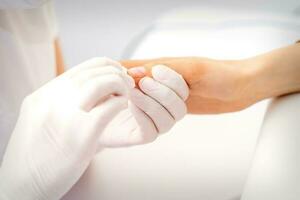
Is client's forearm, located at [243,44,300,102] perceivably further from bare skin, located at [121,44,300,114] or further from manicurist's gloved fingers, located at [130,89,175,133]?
manicurist's gloved fingers, located at [130,89,175,133]

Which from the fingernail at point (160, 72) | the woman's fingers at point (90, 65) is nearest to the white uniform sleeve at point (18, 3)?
the woman's fingers at point (90, 65)

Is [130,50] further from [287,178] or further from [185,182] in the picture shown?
[287,178]

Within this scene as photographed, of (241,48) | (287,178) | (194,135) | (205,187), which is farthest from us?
(241,48)

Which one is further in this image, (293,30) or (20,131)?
(293,30)

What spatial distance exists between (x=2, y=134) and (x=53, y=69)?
22 cm

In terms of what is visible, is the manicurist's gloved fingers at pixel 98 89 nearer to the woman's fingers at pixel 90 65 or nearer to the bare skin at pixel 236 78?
the woman's fingers at pixel 90 65

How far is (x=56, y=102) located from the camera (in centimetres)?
68

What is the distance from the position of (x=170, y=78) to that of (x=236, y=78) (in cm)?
18

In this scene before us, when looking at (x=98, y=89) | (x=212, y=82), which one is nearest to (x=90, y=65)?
(x=98, y=89)

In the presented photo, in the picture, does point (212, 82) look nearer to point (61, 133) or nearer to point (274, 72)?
point (274, 72)

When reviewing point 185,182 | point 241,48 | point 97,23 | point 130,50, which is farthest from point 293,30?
point 185,182

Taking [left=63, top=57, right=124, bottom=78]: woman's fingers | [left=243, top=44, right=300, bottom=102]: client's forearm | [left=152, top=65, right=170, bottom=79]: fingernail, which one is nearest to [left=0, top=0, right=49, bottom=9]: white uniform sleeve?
[left=63, top=57, right=124, bottom=78]: woman's fingers

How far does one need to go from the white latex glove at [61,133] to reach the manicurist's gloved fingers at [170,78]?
61 millimetres

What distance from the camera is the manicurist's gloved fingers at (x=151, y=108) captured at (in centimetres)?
72
